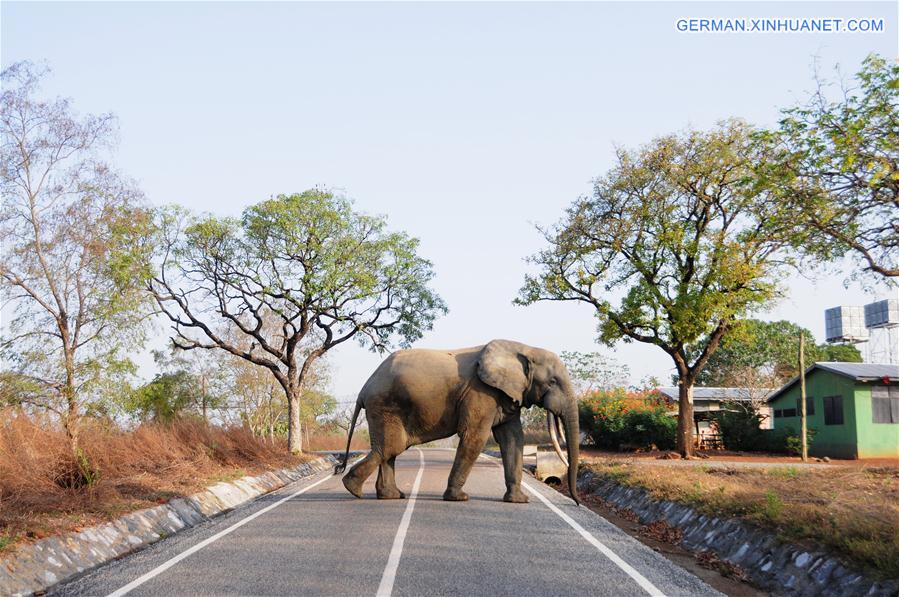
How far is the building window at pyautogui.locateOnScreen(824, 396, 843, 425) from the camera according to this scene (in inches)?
1409

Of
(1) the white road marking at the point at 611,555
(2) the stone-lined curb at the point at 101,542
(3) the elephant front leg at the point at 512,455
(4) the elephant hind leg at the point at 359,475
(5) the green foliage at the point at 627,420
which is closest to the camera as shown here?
(1) the white road marking at the point at 611,555

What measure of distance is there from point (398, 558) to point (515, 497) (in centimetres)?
667

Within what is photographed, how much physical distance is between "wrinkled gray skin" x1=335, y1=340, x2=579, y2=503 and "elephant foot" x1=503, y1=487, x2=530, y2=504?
26 millimetres

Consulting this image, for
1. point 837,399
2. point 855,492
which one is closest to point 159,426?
point 855,492

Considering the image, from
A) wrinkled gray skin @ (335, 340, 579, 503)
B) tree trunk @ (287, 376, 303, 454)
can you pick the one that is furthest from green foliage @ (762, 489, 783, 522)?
tree trunk @ (287, 376, 303, 454)

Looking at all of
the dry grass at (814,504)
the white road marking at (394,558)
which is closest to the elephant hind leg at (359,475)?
the white road marking at (394,558)

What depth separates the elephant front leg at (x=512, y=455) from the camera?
1555cm

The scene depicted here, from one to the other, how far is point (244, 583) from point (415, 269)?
29.1 m

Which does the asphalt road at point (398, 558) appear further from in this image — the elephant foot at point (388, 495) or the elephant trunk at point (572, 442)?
the elephant foot at point (388, 495)

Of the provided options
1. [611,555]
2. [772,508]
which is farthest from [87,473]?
[772,508]

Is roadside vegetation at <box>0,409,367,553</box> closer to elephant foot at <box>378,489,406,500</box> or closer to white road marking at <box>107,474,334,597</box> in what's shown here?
white road marking at <box>107,474,334,597</box>

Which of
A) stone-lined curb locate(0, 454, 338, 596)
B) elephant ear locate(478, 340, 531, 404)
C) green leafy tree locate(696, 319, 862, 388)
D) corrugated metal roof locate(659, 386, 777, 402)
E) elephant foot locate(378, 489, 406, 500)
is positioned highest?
green leafy tree locate(696, 319, 862, 388)

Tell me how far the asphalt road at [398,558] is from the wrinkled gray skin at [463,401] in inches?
65.0

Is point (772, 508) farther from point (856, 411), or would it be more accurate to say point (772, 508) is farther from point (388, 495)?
point (856, 411)
